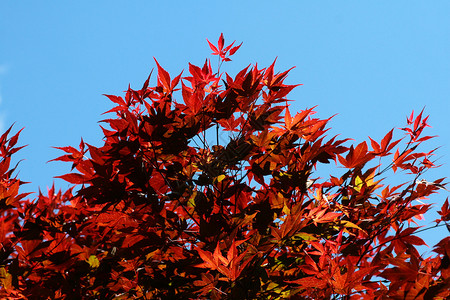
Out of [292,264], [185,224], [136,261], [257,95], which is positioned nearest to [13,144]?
[136,261]

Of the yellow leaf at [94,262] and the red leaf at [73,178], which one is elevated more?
the red leaf at [73,178]

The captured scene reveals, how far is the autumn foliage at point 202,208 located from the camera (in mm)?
2115

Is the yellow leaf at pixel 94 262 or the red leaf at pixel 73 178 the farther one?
the yellow leaf at pixel 94 262

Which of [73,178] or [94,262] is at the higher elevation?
[73,178]

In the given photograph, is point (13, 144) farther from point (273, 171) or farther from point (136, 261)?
point (273, 171)

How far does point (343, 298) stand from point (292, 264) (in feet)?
0.97

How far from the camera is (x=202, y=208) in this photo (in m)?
2.13

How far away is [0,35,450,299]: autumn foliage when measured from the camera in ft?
6.94

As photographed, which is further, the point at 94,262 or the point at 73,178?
the point at 94,262

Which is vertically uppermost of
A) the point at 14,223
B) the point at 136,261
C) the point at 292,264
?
the point at 14,223

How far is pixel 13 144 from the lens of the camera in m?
2.64

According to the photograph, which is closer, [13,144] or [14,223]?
[14,223]

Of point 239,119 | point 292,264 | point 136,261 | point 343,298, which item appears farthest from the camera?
point 239,119

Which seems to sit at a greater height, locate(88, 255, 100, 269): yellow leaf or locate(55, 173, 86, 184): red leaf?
locate(55, 173, 86, 184): red leaf
